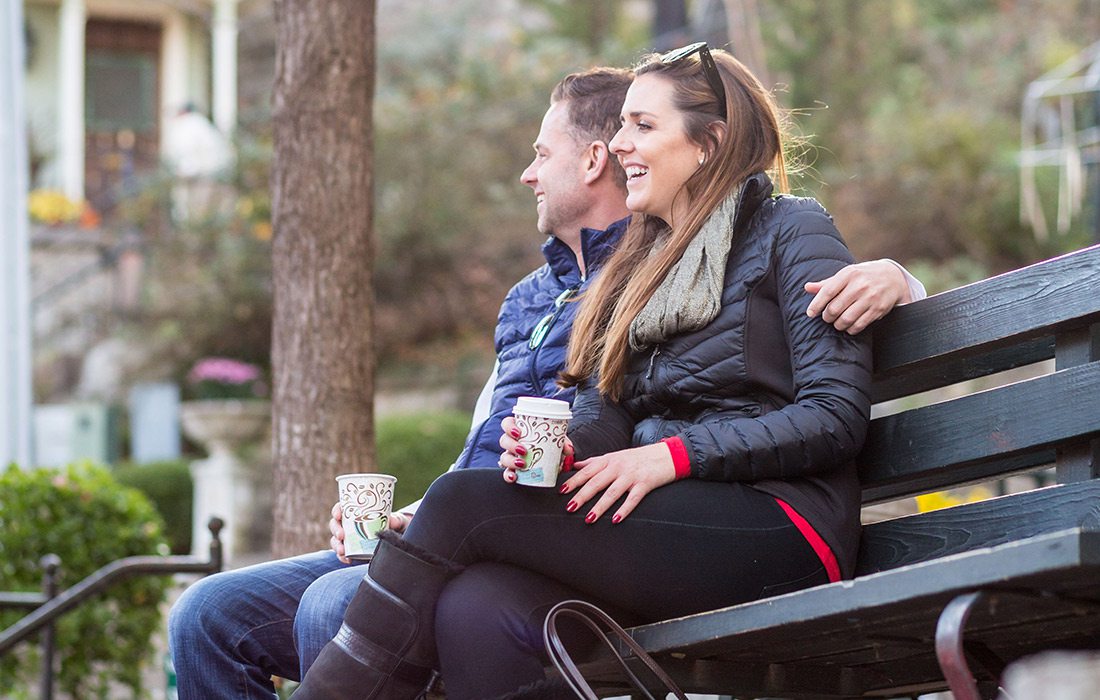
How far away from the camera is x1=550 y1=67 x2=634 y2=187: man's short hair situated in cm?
354

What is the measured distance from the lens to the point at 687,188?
9.82ft

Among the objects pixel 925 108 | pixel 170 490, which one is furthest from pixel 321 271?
Result: pixel 925 108

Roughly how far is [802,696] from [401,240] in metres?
11.9

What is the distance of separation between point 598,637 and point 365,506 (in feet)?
1.91

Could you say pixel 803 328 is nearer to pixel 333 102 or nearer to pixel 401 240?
pixel 333 102

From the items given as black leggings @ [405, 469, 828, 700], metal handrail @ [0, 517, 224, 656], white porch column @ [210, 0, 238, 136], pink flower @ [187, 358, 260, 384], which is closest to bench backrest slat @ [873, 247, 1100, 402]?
black leggings @ [405, 469, 828, 700]

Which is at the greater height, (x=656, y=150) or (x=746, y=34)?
(x=746, y=34)

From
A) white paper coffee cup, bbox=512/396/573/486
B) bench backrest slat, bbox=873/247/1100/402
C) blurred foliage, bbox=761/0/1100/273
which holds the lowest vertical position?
white paper coffee cup, bbox=512/396/573/486

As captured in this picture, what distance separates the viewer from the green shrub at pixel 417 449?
11.1m

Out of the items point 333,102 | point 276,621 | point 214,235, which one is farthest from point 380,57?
point 276,621

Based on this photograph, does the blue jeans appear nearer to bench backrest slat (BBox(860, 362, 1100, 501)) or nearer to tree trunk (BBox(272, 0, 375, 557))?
bench backrest slat (BBox(860, 362, 1100, 501))

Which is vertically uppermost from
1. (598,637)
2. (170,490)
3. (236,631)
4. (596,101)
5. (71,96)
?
(71,96)

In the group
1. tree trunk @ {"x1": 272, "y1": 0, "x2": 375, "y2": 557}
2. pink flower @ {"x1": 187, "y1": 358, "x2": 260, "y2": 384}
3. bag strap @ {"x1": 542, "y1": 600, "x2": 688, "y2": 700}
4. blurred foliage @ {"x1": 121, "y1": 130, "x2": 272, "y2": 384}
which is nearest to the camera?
bag strap @ {"x1": 542, "y1": 600, "x2": 688, "y2": 700}

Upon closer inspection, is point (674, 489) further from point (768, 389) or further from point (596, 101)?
point (596, 101)
